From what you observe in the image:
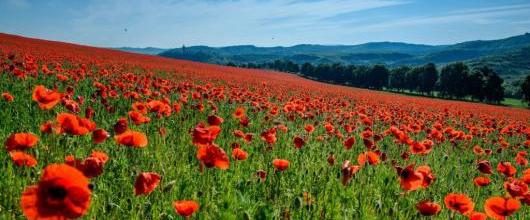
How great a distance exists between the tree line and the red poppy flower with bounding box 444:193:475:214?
65.9 m

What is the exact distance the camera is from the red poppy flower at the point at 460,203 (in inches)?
111

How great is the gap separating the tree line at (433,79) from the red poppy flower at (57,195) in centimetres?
6807

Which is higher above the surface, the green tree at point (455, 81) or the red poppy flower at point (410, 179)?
the red poppy flower at point (410, 179)

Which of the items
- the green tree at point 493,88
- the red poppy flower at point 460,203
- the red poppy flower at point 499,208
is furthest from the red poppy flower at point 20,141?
the green tree at point 493,88

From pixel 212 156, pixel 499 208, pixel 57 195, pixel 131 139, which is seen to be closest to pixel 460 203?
pixel 499 208

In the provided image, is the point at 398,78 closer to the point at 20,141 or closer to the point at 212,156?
the point at 212,156

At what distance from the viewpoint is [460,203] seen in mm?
2842

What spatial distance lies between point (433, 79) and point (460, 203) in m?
83.0

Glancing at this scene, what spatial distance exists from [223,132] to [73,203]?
5.17 meters

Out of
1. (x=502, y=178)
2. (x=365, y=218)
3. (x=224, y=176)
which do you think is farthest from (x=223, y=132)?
(x=502, y=178)

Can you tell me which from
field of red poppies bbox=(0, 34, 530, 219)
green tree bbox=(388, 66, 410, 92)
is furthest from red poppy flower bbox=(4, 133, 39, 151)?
green tree bbox=(388, 66, 410, 92)

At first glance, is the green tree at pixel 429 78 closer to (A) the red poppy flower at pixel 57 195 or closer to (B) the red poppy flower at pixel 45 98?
(B) the red poppy flower at pixel 45 98

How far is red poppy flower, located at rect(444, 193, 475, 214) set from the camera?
2814 mm

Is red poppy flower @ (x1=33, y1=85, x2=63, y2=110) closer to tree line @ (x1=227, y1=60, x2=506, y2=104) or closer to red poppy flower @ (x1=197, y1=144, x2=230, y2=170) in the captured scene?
red poppy flower @ (x1=197, y1=144, x2=230, y2=170)
